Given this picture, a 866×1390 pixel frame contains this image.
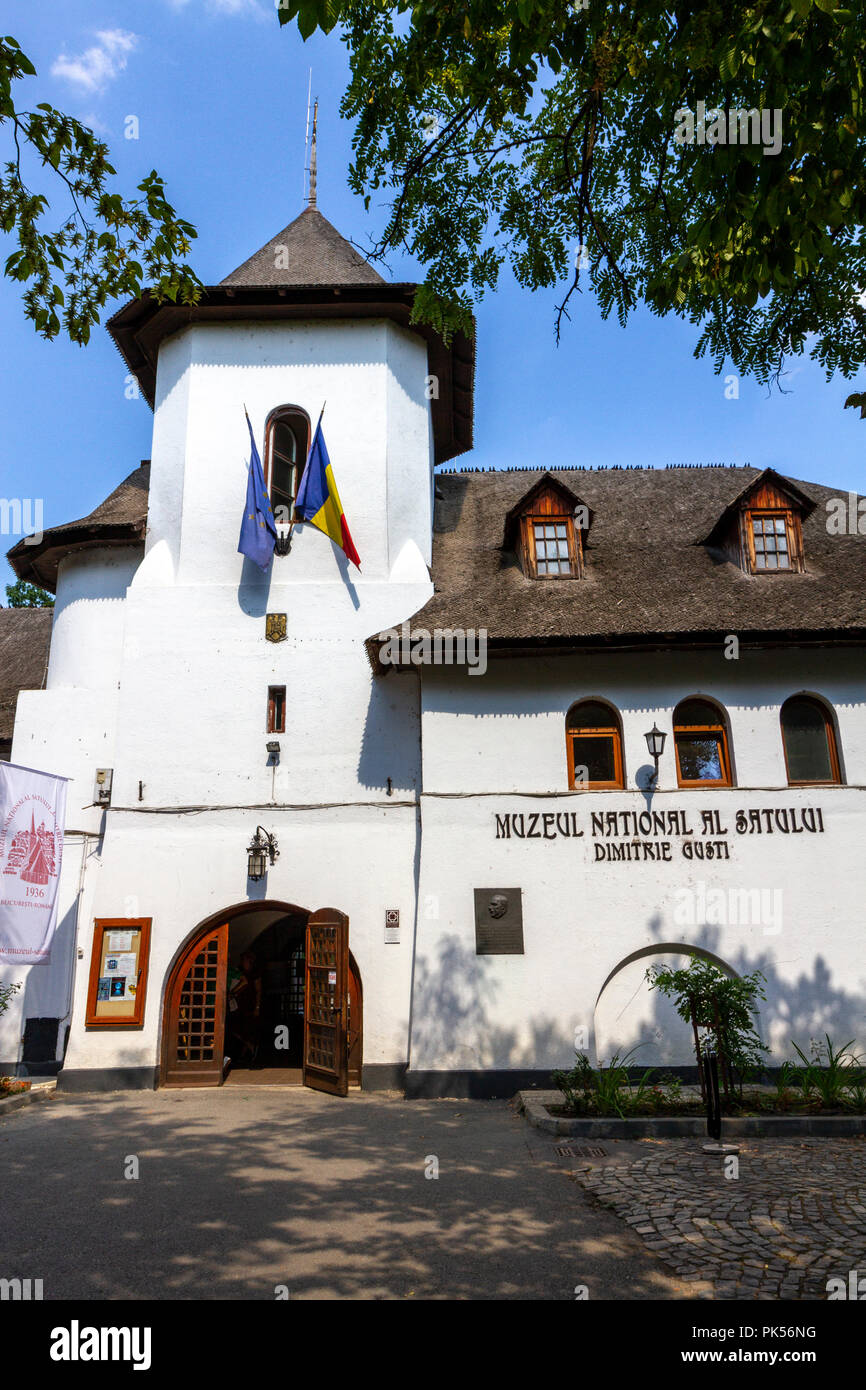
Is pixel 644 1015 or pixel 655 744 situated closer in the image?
pixel 644 1015

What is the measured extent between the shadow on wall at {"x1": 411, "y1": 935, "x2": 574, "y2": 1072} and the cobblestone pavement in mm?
3455

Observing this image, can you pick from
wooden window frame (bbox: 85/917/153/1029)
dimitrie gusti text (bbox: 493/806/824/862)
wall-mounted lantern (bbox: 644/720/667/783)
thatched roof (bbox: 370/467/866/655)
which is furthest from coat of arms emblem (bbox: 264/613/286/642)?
wall-mounted lantern (bbox: 644/720/667/783)

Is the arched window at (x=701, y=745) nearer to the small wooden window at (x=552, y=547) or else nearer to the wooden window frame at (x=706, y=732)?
the wooden window frame at (x=706, y=732)

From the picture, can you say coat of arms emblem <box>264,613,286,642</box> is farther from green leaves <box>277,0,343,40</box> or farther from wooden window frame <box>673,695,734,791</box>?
green leaves <box>277,0,343,40</box>

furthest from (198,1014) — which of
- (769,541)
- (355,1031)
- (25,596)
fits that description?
(25,596)

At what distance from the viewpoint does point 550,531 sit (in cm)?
1619

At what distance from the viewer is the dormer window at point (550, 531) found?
15891 mm

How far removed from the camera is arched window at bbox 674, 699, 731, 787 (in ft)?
45.7

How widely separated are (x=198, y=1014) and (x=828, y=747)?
34.2 ft

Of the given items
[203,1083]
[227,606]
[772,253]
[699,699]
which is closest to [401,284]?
[227,606]

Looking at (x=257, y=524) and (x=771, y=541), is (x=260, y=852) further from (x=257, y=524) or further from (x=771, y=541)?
(x=771, y=541)

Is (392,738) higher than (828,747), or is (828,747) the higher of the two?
(392,738)

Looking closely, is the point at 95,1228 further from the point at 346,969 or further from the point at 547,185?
the point at 547,185

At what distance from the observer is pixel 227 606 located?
15.5m
